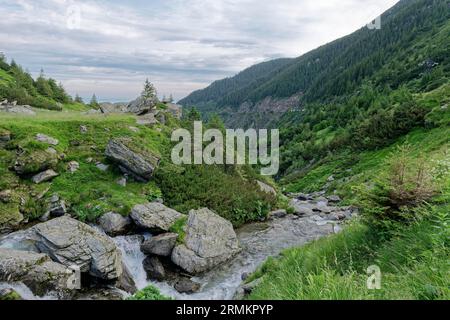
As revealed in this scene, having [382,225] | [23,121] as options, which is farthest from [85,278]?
[23,121]

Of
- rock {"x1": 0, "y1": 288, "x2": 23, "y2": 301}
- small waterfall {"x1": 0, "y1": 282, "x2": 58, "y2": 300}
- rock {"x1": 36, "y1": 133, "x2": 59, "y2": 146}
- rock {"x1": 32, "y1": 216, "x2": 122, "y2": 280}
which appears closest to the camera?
rock {"x1": 0, "y1": 288, "x2": 23, "y2": 301}

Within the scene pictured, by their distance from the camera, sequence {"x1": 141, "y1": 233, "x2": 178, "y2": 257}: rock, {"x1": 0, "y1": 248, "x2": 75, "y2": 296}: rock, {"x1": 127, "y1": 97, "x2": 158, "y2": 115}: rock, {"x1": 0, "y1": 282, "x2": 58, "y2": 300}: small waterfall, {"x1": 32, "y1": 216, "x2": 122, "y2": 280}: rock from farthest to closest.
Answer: {"x1": 127, "y1": 97, "x2": 158, "y2": 115}: rock, {"x1": 141, "y1": 233, "x2": 178, "y2": 257}: rock, {"x1": 32, "y1": 216, "x2": 122, "y2": 280}: rock, {"x1": 0, "y1": 248, "x2": 75, "y2": 296}: rock, {"x1": 0, "y1": 282, "x2": 58, "y2": 300}: small waterfall

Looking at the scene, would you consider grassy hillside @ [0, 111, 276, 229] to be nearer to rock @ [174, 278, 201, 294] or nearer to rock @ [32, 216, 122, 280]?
rock @ [32, 216, 122, 280]

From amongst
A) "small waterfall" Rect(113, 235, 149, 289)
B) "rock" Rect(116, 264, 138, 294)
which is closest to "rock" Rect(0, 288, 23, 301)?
"rock" Rect(116, 264, 138, 294)

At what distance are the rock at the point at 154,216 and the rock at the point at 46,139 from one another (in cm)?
1001

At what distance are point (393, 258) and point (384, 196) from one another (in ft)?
6.98

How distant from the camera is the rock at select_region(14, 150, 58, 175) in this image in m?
22.9

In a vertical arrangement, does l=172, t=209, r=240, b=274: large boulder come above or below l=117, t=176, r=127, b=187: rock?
below

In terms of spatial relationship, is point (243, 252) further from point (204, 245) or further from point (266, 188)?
point (266, 188)

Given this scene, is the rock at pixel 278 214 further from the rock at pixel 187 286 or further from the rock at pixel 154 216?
the rock at pixel 187 286

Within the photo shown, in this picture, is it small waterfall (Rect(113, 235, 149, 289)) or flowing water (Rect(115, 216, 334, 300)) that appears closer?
flowing water (Rect(115, 216, 334, 300))

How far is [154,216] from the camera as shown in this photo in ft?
69.7

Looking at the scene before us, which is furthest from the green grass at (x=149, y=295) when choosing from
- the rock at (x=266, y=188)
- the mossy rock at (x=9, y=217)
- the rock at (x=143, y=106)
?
the rock at (x=143, y=106)

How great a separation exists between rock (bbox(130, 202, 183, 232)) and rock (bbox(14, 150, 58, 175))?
7846 millimetres
